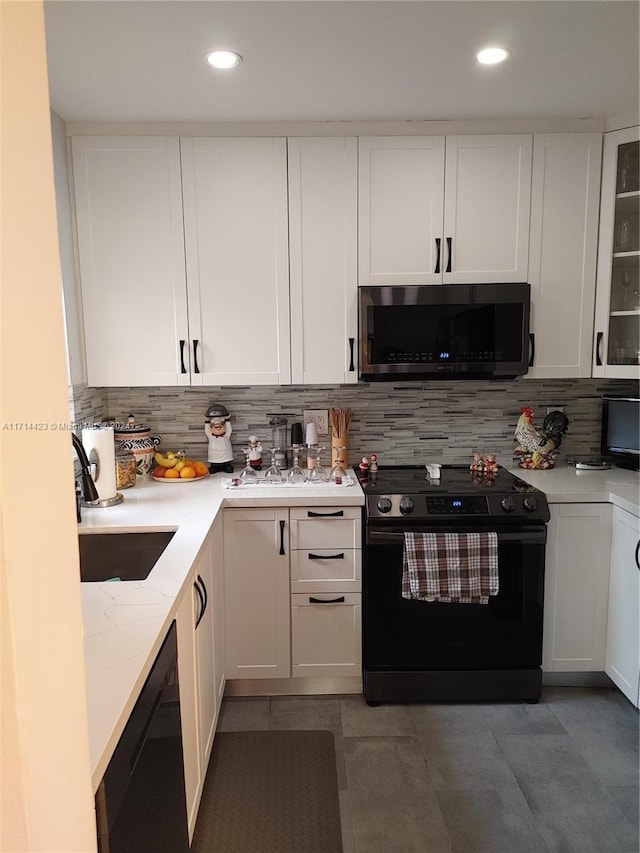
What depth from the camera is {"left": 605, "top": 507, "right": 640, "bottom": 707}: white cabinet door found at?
229 cm

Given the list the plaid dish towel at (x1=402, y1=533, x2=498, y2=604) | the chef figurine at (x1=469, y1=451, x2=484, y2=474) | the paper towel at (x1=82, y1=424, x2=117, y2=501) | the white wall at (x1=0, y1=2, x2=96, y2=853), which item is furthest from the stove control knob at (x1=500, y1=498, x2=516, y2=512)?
the white wall at (x1=0, y1=2, x2=96, y2=853)

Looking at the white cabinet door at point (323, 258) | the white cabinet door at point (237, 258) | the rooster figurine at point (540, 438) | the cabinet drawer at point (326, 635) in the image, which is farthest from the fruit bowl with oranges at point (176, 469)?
the rooster figurine at point (540, 438)

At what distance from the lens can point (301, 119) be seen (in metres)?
2.47

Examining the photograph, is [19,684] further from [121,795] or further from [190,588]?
[190,588]

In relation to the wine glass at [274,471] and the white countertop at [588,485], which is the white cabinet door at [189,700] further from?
the white countertop at [588,485]

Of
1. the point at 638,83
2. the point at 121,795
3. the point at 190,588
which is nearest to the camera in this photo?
the point at 121,795

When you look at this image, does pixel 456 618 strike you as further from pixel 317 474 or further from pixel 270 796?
pixel 270 796

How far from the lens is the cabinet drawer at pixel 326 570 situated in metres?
2.44

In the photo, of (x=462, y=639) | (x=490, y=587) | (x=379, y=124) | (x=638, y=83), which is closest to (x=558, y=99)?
(x=638, y=83)

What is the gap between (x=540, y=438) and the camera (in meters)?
2.82

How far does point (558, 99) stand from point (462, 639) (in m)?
2.23

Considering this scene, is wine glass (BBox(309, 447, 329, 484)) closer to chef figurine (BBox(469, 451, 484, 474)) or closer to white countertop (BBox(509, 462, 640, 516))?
chef figurine (BBox(469, 451, 484, 474))

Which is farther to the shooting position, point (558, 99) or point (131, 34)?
point (558, 99)

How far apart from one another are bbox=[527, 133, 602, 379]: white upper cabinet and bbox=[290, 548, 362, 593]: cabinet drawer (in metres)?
1.19
